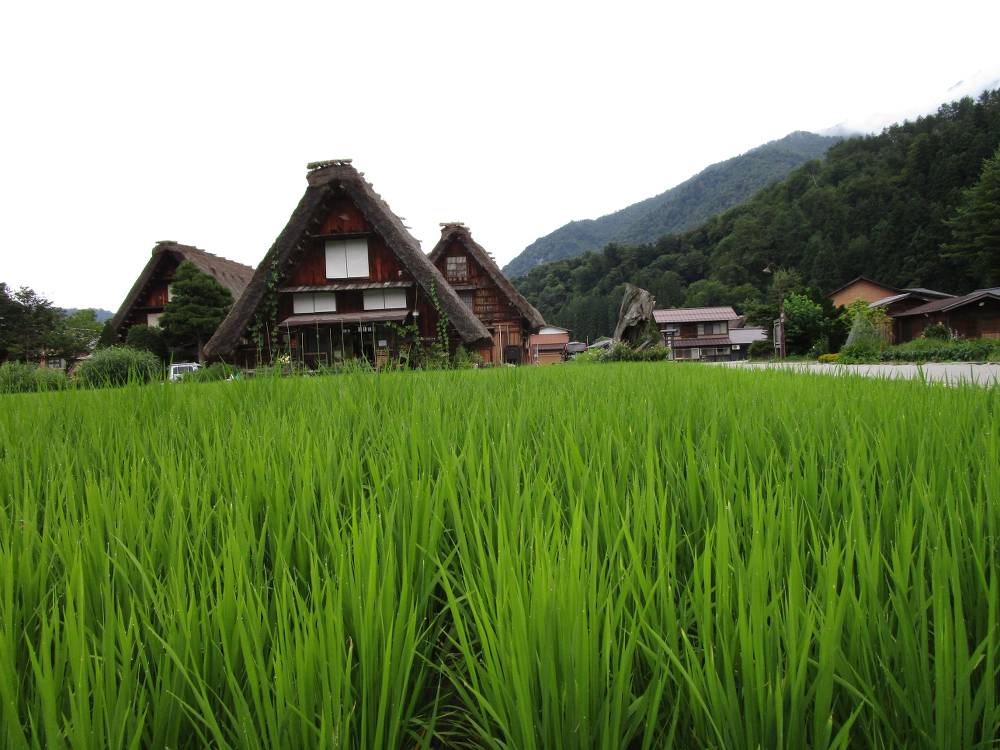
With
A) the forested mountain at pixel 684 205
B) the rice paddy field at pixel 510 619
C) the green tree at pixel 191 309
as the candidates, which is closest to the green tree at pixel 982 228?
the forested mountain at pixel 684 205

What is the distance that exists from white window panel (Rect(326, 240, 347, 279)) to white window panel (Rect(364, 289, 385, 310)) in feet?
2.69

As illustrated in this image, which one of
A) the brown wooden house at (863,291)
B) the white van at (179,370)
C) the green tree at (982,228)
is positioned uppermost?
the green tree at (982,228)

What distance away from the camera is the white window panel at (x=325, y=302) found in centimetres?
1312

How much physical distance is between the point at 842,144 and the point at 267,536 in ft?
225

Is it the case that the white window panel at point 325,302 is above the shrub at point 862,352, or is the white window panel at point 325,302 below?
above

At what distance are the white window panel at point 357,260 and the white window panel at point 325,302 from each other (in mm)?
826

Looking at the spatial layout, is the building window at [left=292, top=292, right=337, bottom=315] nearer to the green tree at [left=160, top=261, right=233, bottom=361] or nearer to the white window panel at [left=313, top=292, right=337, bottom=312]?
the white window panel at [left=313, top=292, right=337, bottom=312]

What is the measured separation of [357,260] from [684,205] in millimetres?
87361

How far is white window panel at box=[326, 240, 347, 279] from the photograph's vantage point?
12.8 meters

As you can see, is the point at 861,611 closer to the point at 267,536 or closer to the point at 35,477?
the point at 267,536

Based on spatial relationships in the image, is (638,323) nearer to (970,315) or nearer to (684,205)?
(970,315)

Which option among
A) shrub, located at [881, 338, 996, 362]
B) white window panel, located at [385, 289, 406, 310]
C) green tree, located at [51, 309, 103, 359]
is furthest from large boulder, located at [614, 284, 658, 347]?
green tree, located at [51, 309, 103, 359]

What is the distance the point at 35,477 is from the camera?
111 cm

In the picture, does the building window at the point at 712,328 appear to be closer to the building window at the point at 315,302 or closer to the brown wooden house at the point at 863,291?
the brown wooden house at the point at 863,291
